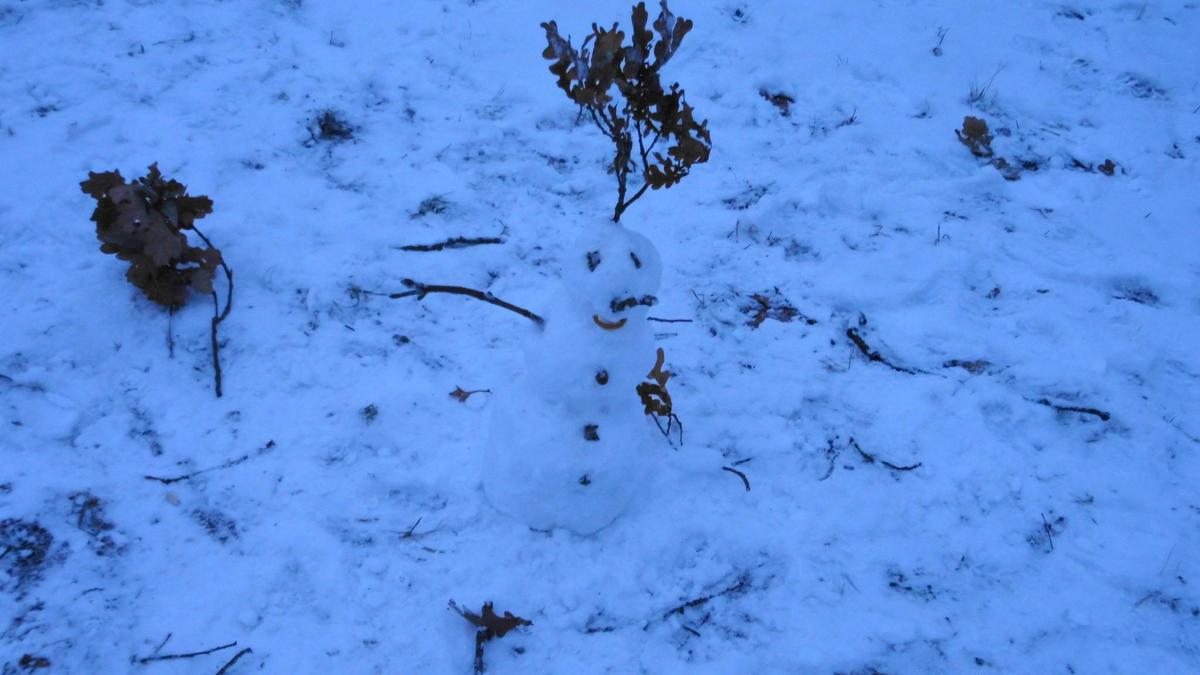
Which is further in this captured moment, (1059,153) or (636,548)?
(1059,153)

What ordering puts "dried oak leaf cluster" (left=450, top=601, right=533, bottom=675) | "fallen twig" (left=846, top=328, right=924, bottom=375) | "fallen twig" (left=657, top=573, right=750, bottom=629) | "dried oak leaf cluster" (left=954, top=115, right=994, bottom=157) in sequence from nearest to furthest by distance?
1. "dried oak leaf cluster" (left=450, top=601, right=533, bottom=675)
2. "fallen twig" (left=657, top=573, right=750, bottom=629)
3. "fallen twig" (left=846, top=328, right=924, bottom=375)
4. "dried oak leaf cluster" (left=954, top=115, right=994, bottom=157)

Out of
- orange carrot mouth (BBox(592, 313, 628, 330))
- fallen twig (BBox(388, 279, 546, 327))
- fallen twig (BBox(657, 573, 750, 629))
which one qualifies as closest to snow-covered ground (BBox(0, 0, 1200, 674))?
fallen twig (BBox(657, 573, 750, 629))

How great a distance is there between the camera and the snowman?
227 cm

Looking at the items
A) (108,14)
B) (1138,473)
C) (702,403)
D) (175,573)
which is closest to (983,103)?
(1138,473)

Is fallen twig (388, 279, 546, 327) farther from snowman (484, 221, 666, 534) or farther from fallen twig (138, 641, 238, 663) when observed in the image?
fallen twig (138, 641, 238, 663)

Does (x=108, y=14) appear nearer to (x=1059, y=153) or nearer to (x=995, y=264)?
(x=995, y=264)

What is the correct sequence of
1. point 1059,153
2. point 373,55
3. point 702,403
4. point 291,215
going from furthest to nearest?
1. point 373,55
2. point 1059,153
3. point 291,215
4. point 702,403

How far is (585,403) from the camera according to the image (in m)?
2.53

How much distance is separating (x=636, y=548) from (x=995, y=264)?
2451 mm

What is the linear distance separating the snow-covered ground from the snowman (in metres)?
0.12

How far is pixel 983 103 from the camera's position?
468cm

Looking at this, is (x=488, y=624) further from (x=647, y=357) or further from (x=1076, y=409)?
(x=1076, y=409)

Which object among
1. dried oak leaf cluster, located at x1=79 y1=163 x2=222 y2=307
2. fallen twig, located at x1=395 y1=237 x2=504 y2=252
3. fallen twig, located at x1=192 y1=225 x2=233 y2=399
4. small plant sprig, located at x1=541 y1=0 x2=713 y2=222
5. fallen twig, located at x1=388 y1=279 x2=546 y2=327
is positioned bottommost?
fallen twig, located at x1=192 y1=225 x2=233 y2=399

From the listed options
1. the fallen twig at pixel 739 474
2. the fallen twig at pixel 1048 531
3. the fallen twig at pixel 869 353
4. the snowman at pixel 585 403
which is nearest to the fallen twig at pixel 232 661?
the snowman at pixel 585 403
